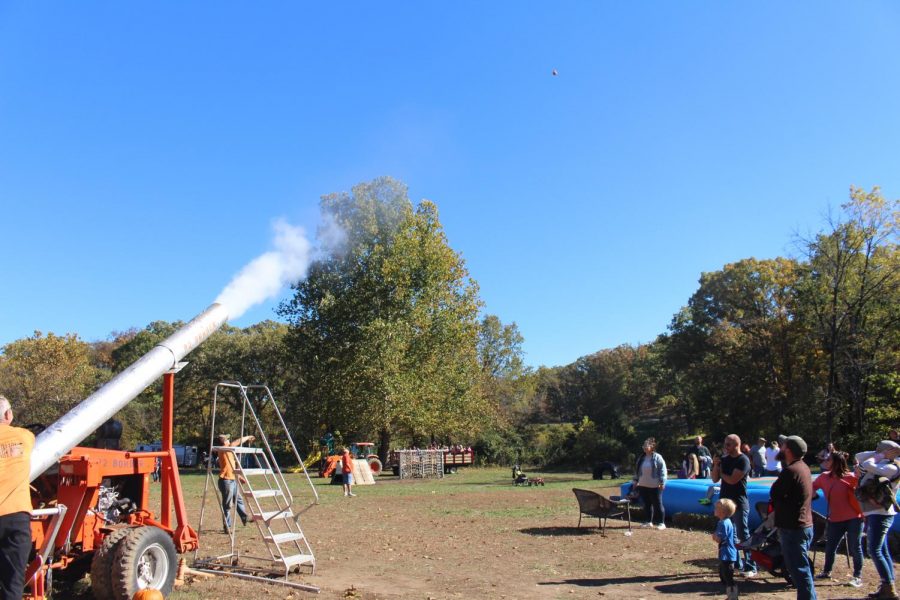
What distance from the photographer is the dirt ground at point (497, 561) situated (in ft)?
26.5

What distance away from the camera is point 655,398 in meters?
63.6

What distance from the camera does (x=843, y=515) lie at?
843 cm

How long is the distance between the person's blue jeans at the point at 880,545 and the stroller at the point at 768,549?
3.23 ft

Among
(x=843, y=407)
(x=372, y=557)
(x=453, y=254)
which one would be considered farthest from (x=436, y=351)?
(x=372, y=557)

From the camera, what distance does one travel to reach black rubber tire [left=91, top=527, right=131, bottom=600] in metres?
6.52

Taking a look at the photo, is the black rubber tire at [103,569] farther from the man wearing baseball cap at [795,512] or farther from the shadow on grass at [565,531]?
the shadow on grass at [565,531]

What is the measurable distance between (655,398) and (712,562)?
56.3m

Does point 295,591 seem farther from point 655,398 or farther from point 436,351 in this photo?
point 655,398

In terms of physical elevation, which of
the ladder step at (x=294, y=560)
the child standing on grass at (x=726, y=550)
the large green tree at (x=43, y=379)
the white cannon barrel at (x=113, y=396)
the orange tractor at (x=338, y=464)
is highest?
the large green tree at (x=43, y=379)

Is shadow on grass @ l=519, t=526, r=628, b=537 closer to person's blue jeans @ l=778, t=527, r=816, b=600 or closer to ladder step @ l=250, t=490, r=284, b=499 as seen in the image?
ladder step @ l=250, t=490, r=284, b=499

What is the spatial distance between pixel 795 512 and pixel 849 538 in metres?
2.84

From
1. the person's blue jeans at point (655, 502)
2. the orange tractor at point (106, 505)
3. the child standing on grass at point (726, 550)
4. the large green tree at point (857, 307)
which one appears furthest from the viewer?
the large green tree at point (857, 307)

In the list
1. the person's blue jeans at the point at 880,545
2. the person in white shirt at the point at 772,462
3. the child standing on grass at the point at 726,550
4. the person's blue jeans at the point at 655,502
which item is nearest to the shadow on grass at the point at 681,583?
the child standing on grass at the point at 726,550

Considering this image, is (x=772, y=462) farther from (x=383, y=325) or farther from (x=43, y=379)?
(x=43, y=379)
